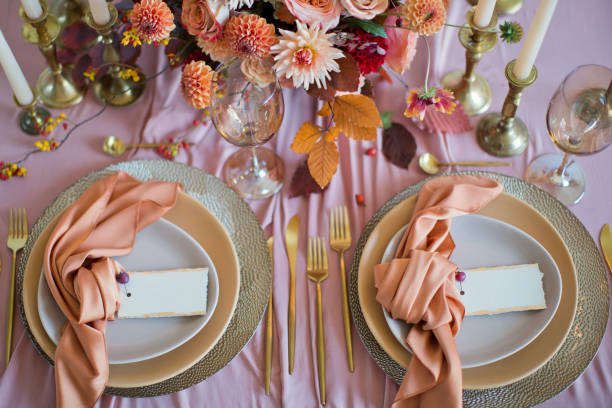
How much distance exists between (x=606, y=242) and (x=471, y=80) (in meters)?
0.36

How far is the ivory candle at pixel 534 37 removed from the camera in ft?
2.37

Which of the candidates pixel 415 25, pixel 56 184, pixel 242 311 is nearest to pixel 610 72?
pixel 415 25

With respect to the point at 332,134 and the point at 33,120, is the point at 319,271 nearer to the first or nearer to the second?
the point at 332,134

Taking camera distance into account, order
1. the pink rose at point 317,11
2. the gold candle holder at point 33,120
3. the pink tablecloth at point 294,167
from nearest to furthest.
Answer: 1. the pink rose at point 317,11
2. the pink tablecloth at point 294,167
3. the gold candle holder at point 33,120

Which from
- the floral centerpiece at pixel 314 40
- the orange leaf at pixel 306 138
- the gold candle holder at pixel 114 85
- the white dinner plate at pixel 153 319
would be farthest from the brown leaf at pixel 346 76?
the gold candle holder at pixel 114 85

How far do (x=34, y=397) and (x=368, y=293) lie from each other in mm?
493

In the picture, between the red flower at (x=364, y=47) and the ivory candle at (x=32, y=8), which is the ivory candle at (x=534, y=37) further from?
the ivory candle at (x=32, y=8)

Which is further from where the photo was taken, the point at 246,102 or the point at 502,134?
the point at 502,134

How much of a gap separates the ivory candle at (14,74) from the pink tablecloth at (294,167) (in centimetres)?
9

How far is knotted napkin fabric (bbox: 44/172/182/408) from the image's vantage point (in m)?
0.67

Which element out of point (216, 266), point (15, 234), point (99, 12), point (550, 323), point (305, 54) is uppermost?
point (305, 54)

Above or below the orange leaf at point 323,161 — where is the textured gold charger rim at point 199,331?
below

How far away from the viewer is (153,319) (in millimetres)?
745

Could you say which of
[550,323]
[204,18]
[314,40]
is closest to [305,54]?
[314,40]
